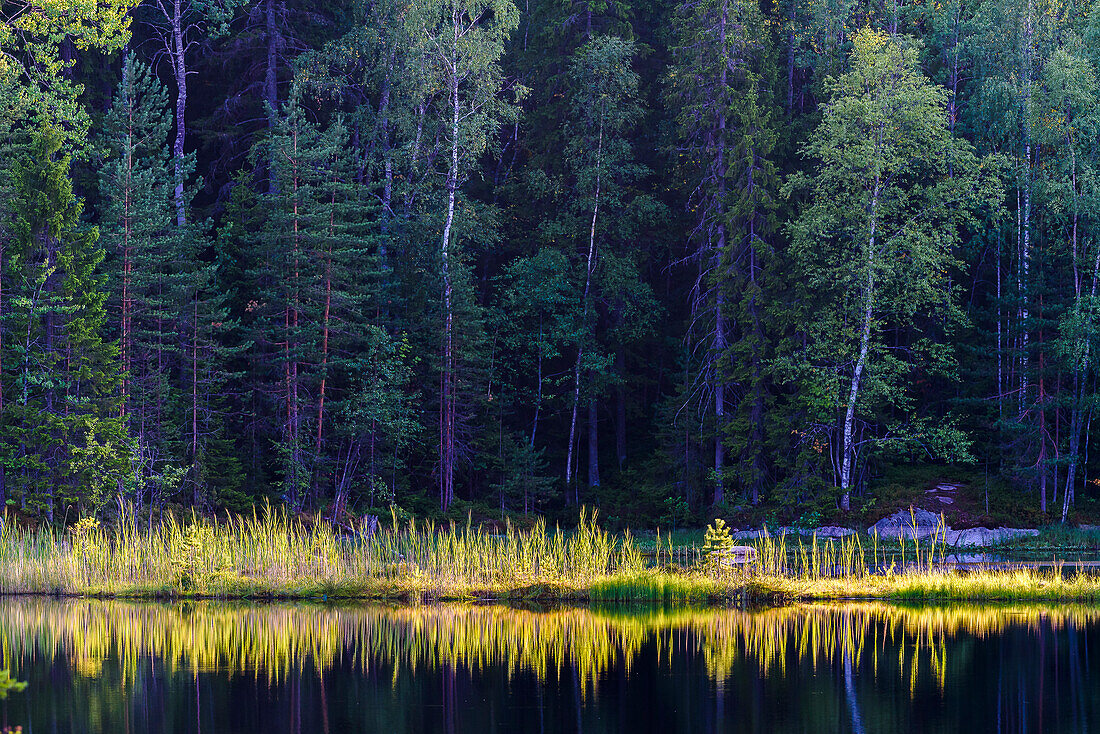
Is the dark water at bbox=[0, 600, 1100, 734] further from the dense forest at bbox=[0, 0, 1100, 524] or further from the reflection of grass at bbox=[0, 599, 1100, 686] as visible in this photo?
the dense forest at bbox=[0, 0, 1100, 524]

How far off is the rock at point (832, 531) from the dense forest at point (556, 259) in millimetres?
891

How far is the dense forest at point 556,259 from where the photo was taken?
32.8 meters

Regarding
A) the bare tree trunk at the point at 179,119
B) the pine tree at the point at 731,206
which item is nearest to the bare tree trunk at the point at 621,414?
the pine tree at the point at 731,206

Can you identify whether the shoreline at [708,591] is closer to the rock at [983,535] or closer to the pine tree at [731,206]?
the rock at [983,535]

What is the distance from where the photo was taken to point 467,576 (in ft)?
69.2

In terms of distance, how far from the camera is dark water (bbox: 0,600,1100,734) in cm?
1255

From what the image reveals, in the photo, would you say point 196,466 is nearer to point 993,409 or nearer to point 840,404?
point 840,404

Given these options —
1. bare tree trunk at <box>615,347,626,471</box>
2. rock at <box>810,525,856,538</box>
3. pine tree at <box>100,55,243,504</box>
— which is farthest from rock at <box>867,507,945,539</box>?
pine tree at <box>100,55,243,504</box>

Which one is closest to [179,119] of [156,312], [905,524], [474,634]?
[156,312]

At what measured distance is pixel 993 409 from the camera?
36500mm

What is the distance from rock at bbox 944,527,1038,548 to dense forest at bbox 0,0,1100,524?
9.00 ft

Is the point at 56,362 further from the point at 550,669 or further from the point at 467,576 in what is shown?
the point at 550,669

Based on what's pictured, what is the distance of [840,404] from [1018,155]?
897cm

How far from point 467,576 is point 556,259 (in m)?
19.6
